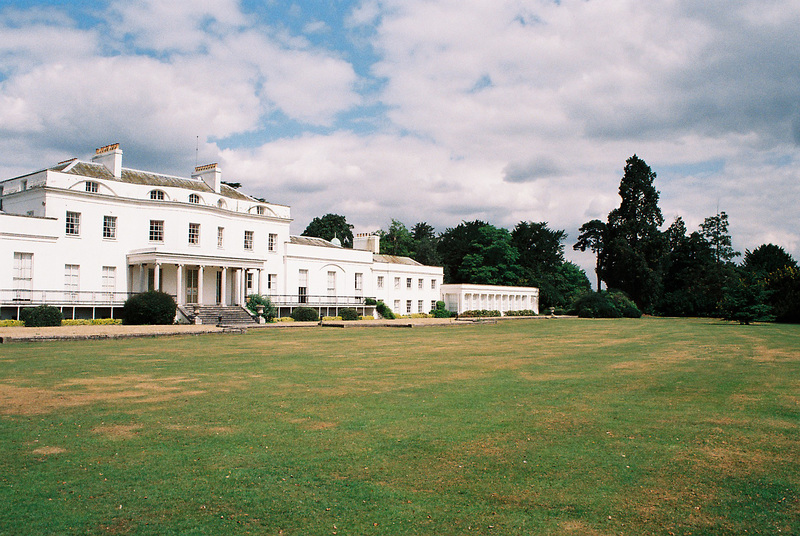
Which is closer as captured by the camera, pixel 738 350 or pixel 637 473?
pixel 637 473

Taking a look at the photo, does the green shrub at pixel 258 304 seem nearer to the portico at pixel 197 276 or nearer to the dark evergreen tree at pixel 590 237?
the portico at pixel 197 276

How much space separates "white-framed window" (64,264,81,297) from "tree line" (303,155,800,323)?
46.1m

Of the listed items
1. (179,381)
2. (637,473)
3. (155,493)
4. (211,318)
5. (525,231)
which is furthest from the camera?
(525,231)

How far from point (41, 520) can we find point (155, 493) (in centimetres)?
82

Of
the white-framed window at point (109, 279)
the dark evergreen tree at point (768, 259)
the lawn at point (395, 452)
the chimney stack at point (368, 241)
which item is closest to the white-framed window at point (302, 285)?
the chimney stack at point (368, 241)

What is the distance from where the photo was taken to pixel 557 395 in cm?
932

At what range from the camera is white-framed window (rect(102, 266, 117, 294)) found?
107 ft

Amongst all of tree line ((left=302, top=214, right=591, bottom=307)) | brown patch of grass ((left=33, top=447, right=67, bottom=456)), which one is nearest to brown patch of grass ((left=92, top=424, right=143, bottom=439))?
brown patch of grass ((left=33, top=447, right=67, bottom=456))

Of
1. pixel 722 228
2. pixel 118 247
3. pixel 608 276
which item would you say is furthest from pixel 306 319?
pixel 722 228

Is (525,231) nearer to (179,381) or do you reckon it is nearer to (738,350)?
(738,350)

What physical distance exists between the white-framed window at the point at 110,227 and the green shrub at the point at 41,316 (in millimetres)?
6788

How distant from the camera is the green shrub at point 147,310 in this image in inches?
1123

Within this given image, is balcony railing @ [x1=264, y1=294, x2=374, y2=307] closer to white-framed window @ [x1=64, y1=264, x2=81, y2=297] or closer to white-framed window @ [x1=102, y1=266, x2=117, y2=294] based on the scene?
white-framed window @ [x1=102, y1=266, x2=117, y2=294]

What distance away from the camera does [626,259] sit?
2483 inches
